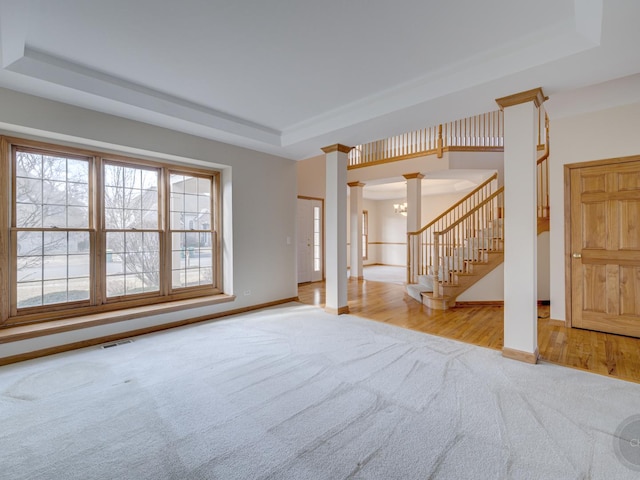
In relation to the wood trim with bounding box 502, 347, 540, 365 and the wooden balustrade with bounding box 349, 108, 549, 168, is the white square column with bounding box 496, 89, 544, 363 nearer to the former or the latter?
the wood trim with bounding box 502, 347, 540, 365

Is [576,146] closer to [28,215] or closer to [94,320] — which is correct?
[94,320]

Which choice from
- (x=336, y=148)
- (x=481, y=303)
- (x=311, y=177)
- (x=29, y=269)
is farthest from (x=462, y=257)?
(x=29, y=269)

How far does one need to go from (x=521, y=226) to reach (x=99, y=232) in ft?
15.0

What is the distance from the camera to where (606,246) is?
354 cm

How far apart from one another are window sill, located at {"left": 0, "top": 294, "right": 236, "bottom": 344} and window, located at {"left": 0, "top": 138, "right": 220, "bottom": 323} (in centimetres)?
12

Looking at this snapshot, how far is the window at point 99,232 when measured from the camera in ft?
10.1

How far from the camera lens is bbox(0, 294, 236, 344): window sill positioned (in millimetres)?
2887

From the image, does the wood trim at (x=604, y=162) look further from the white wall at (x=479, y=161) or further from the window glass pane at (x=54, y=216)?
the window glass pane at (x=54, y=216)

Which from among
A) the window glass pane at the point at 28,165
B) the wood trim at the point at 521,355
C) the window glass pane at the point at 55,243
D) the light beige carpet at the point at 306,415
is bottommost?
the light beige carpet at the point at 306,415

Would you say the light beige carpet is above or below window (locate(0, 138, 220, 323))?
below

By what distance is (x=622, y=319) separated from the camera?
11.3ft

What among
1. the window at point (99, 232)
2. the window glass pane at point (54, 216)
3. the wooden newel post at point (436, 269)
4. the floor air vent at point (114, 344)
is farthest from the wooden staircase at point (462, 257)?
the window glass pane at point (54, 216)

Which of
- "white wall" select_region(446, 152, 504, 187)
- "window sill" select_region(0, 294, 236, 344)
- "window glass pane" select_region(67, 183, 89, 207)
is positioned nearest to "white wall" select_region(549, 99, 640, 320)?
"white wall" select_region(446, 152, 504, 187)

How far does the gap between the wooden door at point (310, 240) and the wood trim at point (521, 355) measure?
5194 mm
